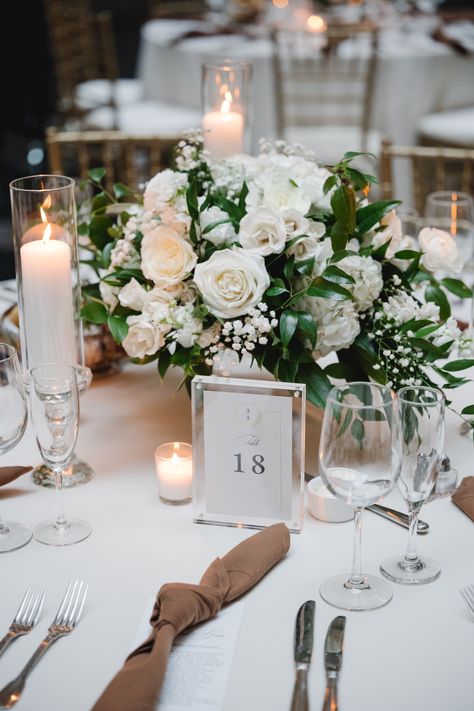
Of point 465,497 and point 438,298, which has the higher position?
point 438,298

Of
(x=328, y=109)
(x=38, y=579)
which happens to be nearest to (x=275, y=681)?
(x=38, y=579)

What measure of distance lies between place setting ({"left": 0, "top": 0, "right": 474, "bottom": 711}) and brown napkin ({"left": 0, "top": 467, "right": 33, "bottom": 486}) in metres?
0.02

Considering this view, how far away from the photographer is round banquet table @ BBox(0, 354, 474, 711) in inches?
39.2

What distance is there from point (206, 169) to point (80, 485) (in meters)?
0.55

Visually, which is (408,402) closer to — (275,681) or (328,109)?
(275,681)

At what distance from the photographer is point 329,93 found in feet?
13.7

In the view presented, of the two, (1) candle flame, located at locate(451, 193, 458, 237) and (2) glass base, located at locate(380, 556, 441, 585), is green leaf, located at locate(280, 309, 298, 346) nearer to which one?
(2) glass base, located at locate(380, 556, 441, 585)

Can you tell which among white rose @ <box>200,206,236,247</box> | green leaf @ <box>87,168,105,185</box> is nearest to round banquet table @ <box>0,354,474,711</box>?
white rose @ <box>200,206,236,247</box>

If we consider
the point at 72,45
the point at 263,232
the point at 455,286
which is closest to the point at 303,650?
the point at 263,232

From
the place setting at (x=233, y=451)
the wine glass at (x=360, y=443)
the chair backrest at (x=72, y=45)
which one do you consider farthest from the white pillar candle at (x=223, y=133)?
the chair backrest at (x=72, y=45)

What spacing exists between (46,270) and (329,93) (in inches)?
118

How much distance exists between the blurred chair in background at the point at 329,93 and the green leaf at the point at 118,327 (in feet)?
8.79

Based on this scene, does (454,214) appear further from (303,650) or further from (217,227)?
(303,650)

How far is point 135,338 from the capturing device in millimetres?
1408
